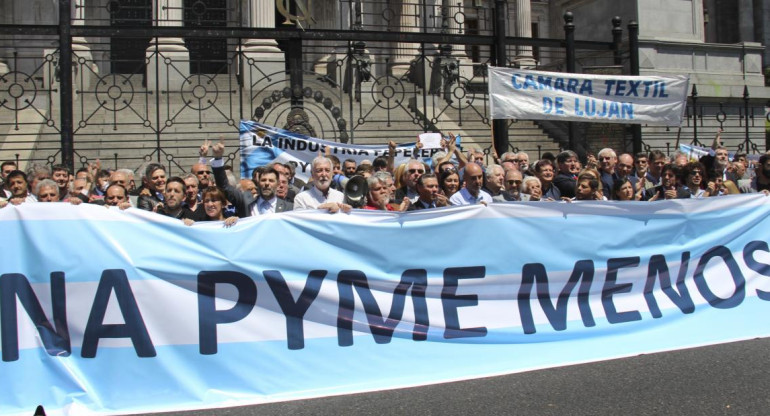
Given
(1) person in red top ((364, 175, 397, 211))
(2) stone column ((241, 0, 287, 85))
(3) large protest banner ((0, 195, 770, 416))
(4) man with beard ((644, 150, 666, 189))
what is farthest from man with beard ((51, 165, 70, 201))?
(2) stone column ((241, 0, 287, 85))

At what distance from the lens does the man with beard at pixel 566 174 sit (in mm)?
7969

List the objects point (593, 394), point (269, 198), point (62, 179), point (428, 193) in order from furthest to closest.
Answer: point (62, 179)
point (269, 198)
point (428, 193)
point (593, 394)

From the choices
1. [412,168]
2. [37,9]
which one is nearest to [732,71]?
[412,168]

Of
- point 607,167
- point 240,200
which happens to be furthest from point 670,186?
point 240,200

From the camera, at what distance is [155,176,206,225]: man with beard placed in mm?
6324

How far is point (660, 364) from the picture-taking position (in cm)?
583

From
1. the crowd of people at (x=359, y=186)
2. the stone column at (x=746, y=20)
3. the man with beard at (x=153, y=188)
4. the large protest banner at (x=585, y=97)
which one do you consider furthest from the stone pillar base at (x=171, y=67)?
the stone column at (x=746, y=20)

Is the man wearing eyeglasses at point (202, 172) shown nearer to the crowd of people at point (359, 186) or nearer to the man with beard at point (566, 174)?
the crowd of people at point (359, 186)

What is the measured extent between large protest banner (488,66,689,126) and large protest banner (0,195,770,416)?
389 centimetres

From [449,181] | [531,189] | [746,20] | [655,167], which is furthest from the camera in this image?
[746,20]

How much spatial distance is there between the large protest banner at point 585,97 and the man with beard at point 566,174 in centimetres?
199

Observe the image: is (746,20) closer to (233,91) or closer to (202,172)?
(233,91)

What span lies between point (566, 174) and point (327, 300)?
3.82m

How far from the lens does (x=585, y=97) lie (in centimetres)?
1048
